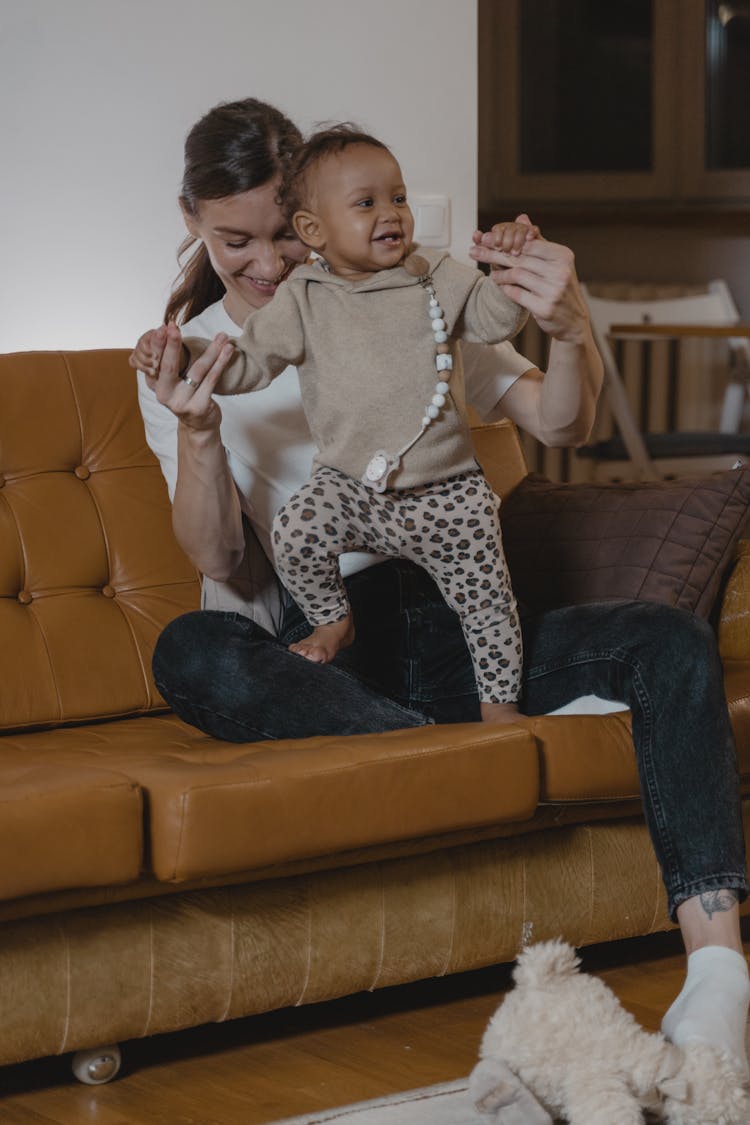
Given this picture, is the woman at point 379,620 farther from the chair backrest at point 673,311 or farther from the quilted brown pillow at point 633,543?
the chair backrest at point 673,311

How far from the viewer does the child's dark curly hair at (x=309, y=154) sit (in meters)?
1.70

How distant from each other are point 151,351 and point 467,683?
54 cm

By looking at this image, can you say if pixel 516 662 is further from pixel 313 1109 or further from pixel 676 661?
pixel 313 1109

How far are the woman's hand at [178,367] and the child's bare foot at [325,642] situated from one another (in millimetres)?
296

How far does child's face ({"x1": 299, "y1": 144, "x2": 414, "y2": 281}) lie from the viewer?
1670mm

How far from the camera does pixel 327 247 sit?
1725mm

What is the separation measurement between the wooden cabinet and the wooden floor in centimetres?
377

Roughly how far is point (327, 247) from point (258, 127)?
0.36 m

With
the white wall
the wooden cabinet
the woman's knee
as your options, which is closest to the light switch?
the white wall

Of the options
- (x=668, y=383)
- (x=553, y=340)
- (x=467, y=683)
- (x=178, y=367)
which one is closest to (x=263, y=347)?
(x=178, y=367)

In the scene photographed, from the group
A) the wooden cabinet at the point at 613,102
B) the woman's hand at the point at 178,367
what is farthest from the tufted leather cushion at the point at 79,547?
the wooden cabinet at the point at 613,102

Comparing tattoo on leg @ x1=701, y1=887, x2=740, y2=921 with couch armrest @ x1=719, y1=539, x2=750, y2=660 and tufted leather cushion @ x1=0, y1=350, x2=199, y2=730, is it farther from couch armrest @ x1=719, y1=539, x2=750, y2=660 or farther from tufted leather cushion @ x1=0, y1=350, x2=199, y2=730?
tufted leather cushion @ x1=0, y1=350, x2=199, y2=730

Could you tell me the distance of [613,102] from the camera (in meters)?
5.31

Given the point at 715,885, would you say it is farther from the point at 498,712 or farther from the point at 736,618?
the point at 736,618
